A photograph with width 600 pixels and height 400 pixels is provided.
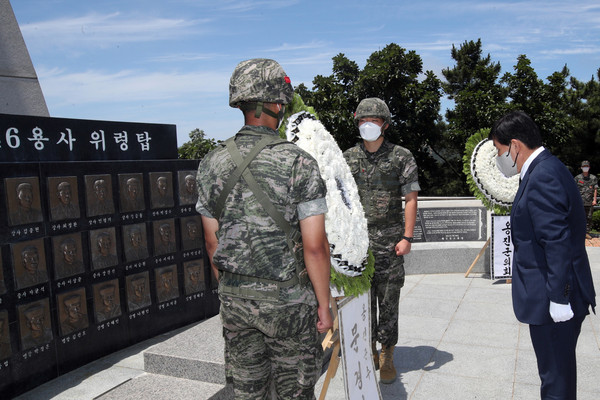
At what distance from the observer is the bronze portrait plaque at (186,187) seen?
5530 millimetres

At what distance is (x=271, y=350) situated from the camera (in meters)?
2.66

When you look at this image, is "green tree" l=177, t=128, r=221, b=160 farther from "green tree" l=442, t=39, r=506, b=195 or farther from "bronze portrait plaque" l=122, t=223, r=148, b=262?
"bronze portrait plaque" l=122, t=223, r=148, b=262

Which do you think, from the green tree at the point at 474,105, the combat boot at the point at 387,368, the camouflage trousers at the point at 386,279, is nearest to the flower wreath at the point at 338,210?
the camouflage trousers at the point at 386,279

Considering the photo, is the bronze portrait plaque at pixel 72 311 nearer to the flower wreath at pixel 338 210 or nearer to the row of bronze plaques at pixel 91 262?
the row of bronze plaques at pixel 91 262

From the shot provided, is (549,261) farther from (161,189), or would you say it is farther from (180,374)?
(161,189)

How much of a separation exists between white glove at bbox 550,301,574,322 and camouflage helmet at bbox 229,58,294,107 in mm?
1934

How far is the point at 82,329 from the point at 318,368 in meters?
2.77

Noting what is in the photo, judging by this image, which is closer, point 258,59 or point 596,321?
point 258,59

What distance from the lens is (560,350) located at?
3.05m

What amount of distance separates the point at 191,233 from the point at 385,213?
2260mm

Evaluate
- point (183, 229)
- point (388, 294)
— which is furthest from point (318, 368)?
point (183, 229)

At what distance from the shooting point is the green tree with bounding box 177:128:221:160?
90.5 ft

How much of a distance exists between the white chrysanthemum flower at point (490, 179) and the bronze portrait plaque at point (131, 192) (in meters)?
5.33

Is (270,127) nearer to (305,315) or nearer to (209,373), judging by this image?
(305,315)
